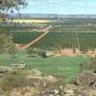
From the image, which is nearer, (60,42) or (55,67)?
(55,67)

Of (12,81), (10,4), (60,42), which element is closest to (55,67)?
(12,81)

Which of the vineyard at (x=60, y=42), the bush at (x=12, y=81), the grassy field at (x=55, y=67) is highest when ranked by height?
the bush at (x=12, y=81)

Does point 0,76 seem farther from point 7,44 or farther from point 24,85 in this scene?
point 7,44

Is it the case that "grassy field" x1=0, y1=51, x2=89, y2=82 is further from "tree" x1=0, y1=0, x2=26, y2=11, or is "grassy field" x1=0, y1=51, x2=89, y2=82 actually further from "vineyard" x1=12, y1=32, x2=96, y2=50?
"vineyard" x1=12, y1=32, x2=96, y2=50

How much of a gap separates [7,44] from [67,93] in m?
4.23

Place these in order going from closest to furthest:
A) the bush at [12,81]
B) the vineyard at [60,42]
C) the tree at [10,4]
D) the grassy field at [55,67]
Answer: the tree at [10,4], the bush at [12,81], the grassy field at [55,67], the vineyard at [60,42]

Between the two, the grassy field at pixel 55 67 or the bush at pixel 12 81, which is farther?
the grassy field at pixel 55 67

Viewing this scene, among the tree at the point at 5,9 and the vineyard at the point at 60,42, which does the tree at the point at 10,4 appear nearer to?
the tree at the point at 5,9

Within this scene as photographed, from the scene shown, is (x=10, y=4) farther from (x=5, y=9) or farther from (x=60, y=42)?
(x=60, y=42)

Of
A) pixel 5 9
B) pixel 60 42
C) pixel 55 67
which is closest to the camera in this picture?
pixel 5 9

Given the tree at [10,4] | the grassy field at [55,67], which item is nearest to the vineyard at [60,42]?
the grassy field at [55,67]

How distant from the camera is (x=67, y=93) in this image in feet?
54.6

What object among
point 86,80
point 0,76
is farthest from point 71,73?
point 0,76

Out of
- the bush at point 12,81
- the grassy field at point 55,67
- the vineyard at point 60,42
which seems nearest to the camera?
the bush at point 12,81
